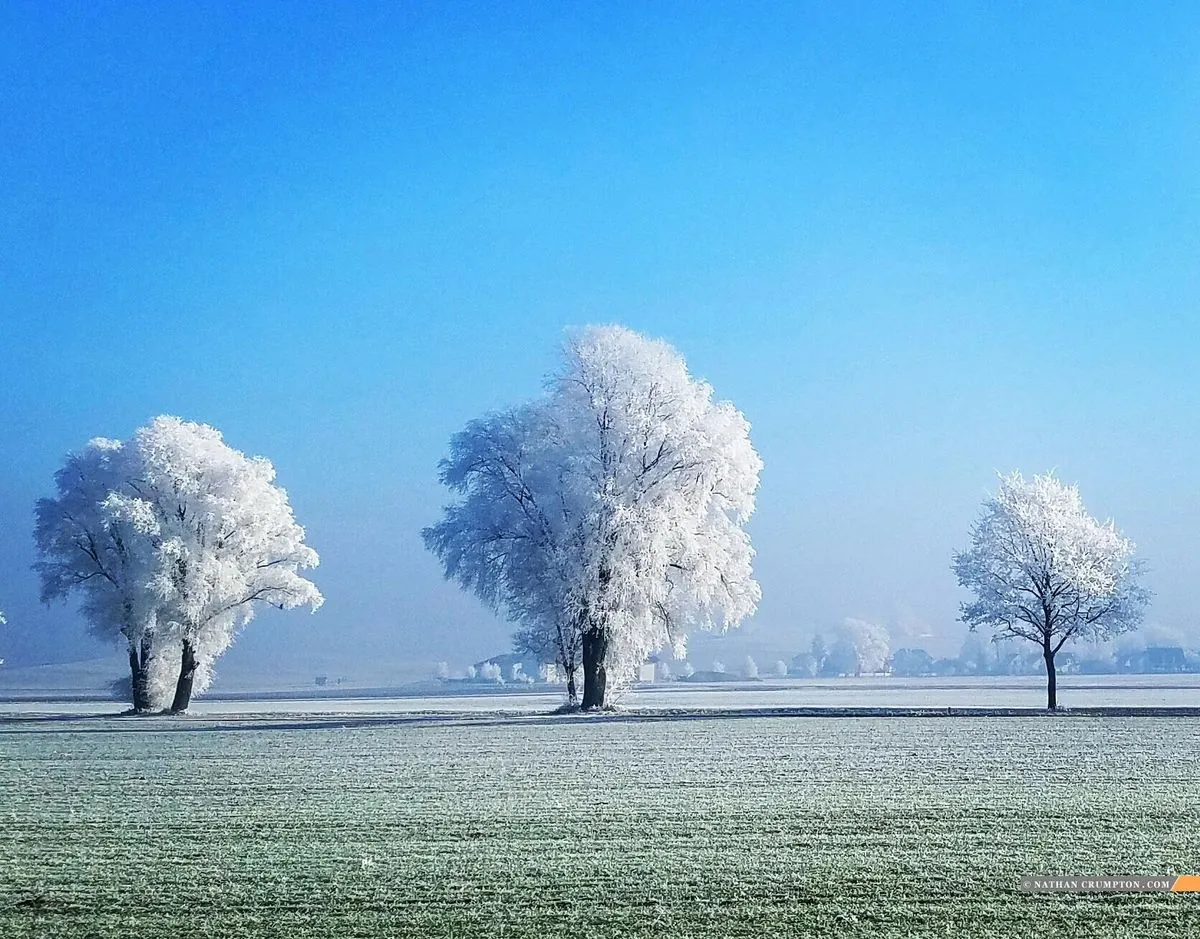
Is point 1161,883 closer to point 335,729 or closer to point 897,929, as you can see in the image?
point 897,929

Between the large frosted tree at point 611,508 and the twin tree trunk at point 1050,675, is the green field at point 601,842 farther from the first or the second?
the twin tree trunk at point 1050,675

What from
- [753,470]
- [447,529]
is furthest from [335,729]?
[753,470]

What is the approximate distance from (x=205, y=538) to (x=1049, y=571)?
110 ft

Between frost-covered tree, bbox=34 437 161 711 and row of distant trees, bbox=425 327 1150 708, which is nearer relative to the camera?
row of distant trees, bbox=425 327 1150 708

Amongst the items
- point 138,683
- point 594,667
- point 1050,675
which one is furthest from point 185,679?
point 1050,675

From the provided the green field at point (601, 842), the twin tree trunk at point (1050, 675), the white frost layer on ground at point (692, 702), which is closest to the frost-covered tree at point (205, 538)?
the white frost layer on ground at point (692, 702)

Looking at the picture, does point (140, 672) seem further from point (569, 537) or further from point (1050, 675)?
point (1050, 675)

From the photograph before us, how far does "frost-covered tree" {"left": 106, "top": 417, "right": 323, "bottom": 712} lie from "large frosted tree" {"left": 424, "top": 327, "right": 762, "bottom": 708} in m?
8.63

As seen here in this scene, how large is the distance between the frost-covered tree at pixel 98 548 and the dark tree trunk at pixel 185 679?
1.51 meters

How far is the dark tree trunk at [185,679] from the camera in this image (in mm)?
41406

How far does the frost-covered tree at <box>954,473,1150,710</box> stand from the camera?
40656 millimetres

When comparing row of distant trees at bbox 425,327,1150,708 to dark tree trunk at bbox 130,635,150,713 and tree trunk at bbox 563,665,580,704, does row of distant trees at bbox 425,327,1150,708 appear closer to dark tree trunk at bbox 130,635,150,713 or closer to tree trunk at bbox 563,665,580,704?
tree trunk at bbox 563,665,580,704

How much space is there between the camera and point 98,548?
4275cm

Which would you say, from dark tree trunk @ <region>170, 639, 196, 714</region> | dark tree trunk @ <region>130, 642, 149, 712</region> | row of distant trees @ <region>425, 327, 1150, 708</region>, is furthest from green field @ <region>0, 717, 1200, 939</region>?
dark tree trunk @ <region>130, 642, 149, 712</region>
